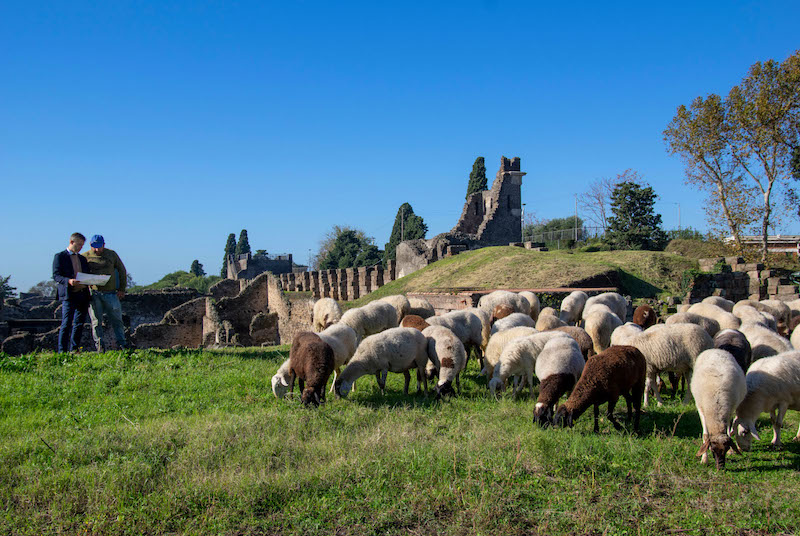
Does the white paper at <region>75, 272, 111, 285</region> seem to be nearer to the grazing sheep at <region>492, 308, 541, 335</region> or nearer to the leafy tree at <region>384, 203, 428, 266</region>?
the grazing sheep at <region>492, 308, 541, 335</region>

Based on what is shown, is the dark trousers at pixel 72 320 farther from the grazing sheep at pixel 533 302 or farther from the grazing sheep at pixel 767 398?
the grazing sheep at pixel 767 398

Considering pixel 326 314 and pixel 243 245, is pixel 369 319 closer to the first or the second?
pixel 326 314

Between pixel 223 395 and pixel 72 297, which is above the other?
pixel 72 297

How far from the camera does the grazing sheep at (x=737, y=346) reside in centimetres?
680

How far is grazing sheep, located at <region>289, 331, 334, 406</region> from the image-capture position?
631 cm

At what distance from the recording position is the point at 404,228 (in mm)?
56906

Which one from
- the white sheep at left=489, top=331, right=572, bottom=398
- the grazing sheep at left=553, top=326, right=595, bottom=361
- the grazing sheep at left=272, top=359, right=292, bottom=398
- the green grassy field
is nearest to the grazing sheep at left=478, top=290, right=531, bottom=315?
the grazing sheep at left=553, top=326, right=595, bottom=361

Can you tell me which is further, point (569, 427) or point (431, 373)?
point (431, 373)

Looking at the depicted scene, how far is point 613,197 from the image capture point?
34.4 metres

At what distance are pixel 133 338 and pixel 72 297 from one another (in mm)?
13740

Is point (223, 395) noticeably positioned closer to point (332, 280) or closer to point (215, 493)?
point (215, 493)

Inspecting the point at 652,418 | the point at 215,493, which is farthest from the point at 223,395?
the point at 652,418

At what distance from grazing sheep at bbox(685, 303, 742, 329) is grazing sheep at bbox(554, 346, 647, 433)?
3.93 m

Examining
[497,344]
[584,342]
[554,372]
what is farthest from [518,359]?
[584,342]
